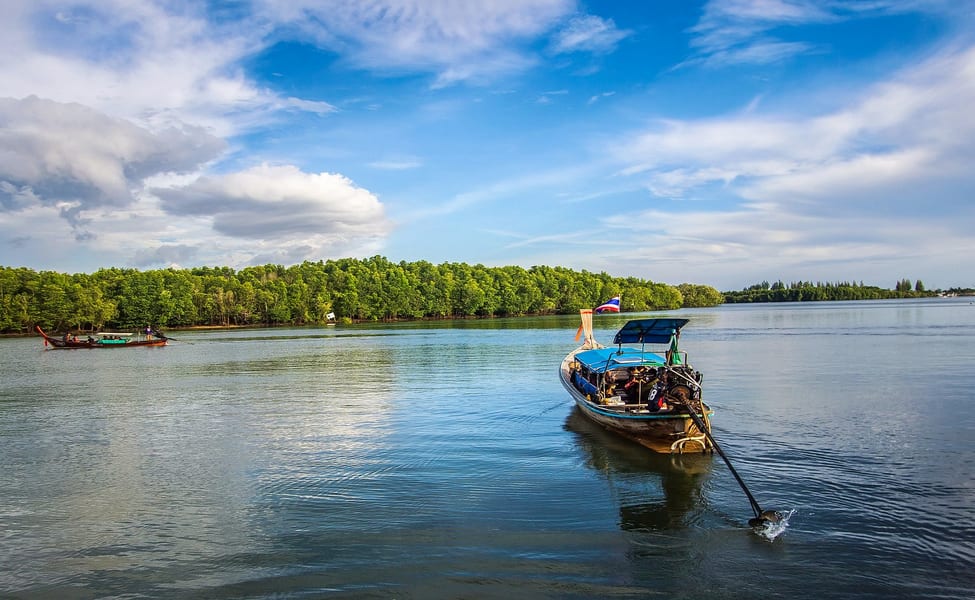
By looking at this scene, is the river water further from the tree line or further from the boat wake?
the tree line

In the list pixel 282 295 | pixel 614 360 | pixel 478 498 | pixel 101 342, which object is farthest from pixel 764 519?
pixel 282 295

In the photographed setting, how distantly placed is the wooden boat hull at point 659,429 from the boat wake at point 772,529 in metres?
4.43

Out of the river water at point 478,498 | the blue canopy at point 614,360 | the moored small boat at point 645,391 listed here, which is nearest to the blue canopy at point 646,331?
the moored small boat at point 645,391

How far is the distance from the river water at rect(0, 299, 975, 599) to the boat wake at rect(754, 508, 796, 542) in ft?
0.27

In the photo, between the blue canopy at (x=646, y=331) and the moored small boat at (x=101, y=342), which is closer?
the blue canopy at (x=646, y=331)

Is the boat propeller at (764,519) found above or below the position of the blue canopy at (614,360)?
below

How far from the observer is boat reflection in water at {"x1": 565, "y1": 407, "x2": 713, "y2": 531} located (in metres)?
12.2

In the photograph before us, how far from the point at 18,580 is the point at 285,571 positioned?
4.42 metres

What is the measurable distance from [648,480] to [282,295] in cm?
13762

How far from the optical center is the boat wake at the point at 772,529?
11102 millimetres

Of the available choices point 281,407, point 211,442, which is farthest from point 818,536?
point 281,407

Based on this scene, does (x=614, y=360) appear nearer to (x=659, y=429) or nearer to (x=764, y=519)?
(x=659, y=429)

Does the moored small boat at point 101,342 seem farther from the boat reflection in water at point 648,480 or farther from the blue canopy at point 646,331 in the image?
the boat reflection in water at point 648,480

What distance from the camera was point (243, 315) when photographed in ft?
442
